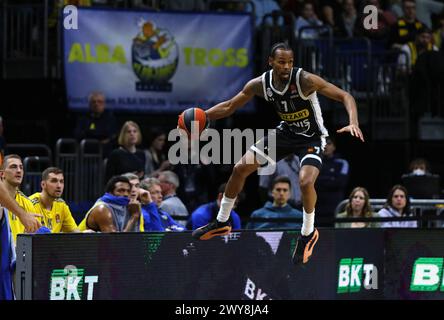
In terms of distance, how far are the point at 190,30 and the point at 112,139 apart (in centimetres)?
234

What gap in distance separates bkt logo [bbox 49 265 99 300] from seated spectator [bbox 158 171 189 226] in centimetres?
339

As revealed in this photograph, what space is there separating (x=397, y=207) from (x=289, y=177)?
73.2 inches

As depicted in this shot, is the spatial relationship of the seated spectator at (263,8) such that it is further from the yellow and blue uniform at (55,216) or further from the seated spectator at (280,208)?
the yellow and blue uniform at (55,216)

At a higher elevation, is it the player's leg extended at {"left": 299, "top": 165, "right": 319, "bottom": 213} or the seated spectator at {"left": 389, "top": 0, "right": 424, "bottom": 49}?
the seated spectator at {"left": 389, "top": 0, "right": 424, "bottom": 49}

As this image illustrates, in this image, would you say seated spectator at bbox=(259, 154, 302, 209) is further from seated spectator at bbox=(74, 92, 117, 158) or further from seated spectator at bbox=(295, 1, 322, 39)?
seated spectator at bbox=(295, 1, 322, 39)

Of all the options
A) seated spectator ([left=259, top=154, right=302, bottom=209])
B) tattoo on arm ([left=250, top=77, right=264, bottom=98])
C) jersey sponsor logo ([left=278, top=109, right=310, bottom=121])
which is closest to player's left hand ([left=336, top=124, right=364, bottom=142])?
jersey sponsor logo ([left=278, top=109, right=310, bottom=121])

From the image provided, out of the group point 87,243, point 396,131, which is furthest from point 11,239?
point 396,131

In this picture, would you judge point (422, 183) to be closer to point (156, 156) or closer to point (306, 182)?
point (156, 156)

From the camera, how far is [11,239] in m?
11.3

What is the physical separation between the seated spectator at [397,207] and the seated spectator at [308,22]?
4274 millimetres

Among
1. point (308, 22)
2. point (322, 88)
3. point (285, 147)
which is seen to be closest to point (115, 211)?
point (285, 147)

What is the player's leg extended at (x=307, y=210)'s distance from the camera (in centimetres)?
1122

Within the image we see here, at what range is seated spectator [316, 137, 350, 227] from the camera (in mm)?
16781
